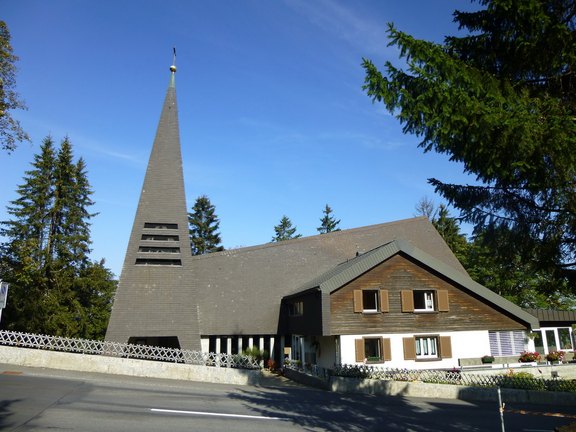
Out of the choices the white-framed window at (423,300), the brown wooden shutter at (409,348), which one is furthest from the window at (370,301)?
the white-framed window at (423,300)

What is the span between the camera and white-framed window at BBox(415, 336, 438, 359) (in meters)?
23.4

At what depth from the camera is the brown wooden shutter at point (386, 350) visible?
22.6 meters

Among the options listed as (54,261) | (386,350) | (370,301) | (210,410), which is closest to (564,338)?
(386,350)

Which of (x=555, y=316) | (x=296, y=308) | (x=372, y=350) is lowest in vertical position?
(x=372, y=350)

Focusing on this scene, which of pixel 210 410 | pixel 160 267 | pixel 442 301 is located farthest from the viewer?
pixel 160 267

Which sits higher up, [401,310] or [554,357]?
[401,310]

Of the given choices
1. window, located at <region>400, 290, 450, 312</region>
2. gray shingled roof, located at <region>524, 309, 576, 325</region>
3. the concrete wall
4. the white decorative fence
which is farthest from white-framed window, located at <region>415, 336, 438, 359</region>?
gray shingled roof, located at <region>524, 309, 576, 325</region>

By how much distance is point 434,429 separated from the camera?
37.3 feet

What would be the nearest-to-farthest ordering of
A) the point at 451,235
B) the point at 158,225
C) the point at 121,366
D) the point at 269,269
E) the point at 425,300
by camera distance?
1. the point at 121,366
2. the point at 425,300
3. the point at 158,225
4. the point at 269,269
5. the point at 451,235

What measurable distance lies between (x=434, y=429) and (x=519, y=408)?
5.93 m

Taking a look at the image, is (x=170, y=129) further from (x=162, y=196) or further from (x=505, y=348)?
(x=505, y=348)

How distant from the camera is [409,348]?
23.0 meters

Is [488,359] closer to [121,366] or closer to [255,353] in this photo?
[255,353]

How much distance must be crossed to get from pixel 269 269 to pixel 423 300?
34.7 feet
